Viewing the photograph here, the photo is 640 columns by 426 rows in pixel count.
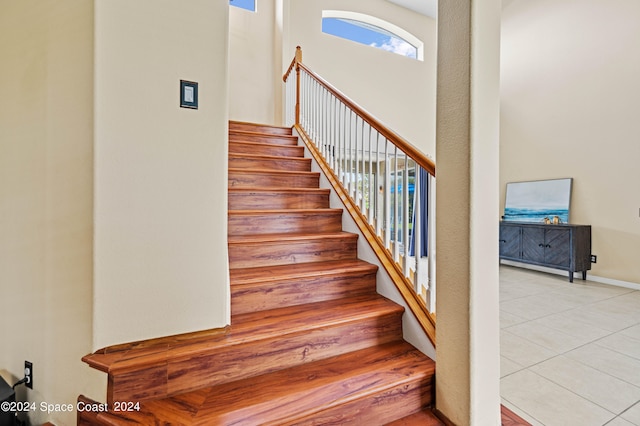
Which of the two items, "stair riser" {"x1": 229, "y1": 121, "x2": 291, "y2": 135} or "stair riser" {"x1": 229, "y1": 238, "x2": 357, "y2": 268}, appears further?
"stair riser" {"x1": 229, "y1": 121, "x2": 291, "y2": 135}

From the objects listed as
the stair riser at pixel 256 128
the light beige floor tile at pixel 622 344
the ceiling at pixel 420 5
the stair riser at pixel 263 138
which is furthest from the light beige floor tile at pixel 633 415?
the ceiling at pixel 420 5

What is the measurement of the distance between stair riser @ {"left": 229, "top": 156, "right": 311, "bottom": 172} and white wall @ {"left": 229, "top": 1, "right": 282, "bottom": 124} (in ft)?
6.57

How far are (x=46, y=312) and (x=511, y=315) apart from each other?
341 centimetres

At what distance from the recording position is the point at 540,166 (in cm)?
481

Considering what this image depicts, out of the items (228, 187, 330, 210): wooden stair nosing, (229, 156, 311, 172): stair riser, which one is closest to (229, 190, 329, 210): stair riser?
(228, 187, 330, 210): wooden stair nosing

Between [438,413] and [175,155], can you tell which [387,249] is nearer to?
[438,413]

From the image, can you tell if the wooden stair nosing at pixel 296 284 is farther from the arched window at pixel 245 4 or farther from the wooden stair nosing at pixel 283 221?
the arched window at pixel 245 4

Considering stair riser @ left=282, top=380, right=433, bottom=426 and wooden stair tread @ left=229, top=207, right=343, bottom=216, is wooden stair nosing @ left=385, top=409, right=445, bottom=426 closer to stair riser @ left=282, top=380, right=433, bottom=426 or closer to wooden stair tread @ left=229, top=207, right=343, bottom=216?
stair riser @ left=282, top=380, right=433, bottom=426

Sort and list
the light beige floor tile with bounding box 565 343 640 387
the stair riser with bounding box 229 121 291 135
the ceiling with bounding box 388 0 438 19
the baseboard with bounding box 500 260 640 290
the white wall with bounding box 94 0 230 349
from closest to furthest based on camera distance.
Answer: the white wall with bounding box 94 0 230 349 < the light beige floor tile with bounding box 565 343 640 387 < the stair riser with bounding box 229 121 291 135 < the baseboard with bounding box 500 260 640 290 < the ceiling with bounding box 388 0 438 19

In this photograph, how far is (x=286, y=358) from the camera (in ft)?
4.76

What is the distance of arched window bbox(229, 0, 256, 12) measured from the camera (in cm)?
471

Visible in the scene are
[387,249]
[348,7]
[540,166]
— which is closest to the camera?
[387,249]

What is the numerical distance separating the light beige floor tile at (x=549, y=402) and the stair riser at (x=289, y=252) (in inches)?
47.6

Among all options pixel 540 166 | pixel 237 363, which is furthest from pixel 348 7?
pixel 237 363
